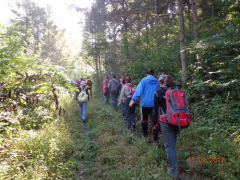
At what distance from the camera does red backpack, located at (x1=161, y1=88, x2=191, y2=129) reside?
Result: 9.89 feet

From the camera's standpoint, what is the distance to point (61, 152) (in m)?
4.22

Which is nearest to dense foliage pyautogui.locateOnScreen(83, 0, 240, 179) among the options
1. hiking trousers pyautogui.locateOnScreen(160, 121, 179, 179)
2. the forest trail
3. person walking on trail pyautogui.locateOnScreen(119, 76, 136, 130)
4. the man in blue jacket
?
hiking trousers pyautogui.locateOnScreen(160, 121, 179, 179)

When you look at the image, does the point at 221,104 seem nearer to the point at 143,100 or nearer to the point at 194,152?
the point at 194,152

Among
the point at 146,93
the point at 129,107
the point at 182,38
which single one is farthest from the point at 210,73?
the point at 129,107

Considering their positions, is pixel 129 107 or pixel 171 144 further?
pixel 129 107

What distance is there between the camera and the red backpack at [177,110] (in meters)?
3.02

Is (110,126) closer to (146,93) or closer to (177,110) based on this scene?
(146,93)

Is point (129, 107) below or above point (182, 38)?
below

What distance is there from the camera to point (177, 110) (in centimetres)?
304

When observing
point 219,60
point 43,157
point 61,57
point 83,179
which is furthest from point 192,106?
point 61,57

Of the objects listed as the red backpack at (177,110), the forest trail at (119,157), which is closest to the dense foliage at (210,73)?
the forest trail at (119,157)

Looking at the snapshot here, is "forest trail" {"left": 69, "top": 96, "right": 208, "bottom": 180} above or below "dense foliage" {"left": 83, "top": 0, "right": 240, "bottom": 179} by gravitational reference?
below
